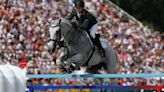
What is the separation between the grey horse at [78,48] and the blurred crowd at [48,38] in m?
5.49

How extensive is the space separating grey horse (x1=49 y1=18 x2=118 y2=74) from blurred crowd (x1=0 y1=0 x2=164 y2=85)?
18.0ft

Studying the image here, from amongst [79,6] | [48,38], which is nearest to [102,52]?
[79,6]

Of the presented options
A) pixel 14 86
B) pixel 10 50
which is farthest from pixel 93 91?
pixel 10 50

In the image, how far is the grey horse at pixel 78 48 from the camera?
9.81 meters

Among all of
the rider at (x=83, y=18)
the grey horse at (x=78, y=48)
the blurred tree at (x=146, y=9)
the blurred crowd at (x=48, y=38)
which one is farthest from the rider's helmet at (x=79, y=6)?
the blurred tree at (x=146, y=9)

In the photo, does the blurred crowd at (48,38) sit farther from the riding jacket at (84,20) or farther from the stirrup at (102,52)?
the riding jacket at (84,20)

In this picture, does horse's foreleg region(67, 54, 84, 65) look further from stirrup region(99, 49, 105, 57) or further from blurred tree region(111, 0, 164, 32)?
blurred tree region(111, 0, 164, 32)

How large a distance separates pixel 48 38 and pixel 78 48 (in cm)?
906

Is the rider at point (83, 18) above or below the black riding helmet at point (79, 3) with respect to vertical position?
below

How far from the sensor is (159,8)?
119 ft

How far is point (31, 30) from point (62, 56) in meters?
9.40

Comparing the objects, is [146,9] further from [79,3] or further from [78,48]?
[79,3]

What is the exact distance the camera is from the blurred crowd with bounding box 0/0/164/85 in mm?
18000

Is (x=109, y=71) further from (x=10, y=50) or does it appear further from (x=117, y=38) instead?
(x=117, y=38)
